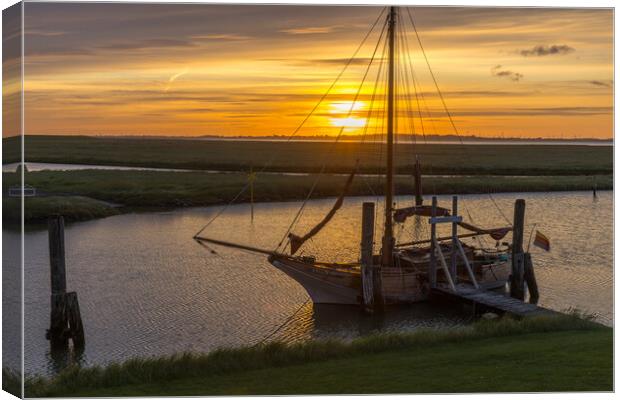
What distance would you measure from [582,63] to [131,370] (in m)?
9.83

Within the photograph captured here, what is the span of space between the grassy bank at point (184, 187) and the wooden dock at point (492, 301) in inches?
837

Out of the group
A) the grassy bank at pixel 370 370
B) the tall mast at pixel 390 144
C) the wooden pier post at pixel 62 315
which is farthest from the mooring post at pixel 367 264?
the wooden pier post at pixel 62 315

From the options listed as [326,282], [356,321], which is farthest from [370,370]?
[326,282]

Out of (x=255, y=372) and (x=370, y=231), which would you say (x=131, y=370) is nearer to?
(x=255, y=372)

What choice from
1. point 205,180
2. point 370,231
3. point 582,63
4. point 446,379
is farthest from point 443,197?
point 446,379

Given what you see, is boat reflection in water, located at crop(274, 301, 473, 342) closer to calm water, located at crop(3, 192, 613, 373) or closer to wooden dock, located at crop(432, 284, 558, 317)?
calm water, located at crop(3, 192, 613, 373)

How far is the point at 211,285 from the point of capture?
26.0m

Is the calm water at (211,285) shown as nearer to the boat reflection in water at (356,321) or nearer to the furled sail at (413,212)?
the boat reflection in water at (356,321)

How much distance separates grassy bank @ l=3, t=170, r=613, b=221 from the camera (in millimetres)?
43688

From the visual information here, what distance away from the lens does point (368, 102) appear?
70.6 feet

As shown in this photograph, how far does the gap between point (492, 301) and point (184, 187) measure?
33473 millimetres

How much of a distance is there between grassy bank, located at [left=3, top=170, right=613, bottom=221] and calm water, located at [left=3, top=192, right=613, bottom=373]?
3294mm

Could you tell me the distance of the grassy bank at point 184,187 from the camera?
43688 millimetres

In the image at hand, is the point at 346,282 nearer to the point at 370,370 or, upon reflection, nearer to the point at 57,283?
the point at 57,283
